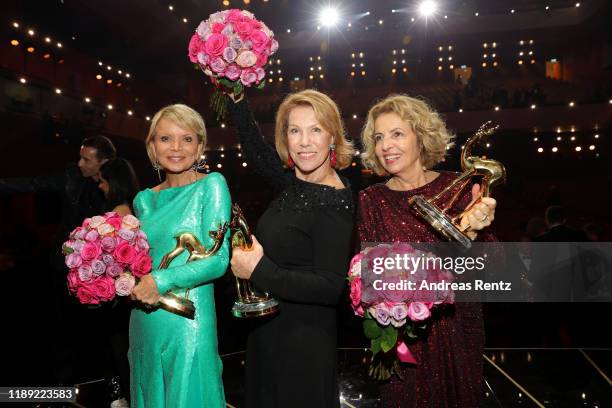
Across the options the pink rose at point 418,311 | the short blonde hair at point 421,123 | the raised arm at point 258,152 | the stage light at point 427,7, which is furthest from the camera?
the stage light at point 427,7

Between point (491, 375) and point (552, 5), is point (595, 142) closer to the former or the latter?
point (552, 5)

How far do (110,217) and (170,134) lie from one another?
43cm

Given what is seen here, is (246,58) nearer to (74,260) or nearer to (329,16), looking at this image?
(74,260)

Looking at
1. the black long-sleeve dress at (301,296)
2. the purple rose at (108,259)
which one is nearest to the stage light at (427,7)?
the black long-sleeve dress at (301,296)

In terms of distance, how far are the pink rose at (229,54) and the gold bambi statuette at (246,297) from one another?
0.63 meters

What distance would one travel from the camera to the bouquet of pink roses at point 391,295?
1640 mm

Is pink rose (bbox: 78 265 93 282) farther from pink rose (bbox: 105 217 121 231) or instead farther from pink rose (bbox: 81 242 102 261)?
pink rose (bbox: 105 217 121 231)

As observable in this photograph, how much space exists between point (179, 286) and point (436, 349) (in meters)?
1.10

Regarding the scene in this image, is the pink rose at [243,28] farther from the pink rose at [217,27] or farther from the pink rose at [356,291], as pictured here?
the pink rose at [356,291]

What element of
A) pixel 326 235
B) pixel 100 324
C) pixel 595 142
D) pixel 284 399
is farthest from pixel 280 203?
pixel 595 142

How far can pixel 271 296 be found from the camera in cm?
180

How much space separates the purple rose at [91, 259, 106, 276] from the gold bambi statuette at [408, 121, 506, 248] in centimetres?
118

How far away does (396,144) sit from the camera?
204 centimetres

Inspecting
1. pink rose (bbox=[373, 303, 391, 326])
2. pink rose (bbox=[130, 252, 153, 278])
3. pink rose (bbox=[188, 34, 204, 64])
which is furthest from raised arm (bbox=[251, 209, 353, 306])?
pink rose (bbox=[188, 34, 204, 64])
